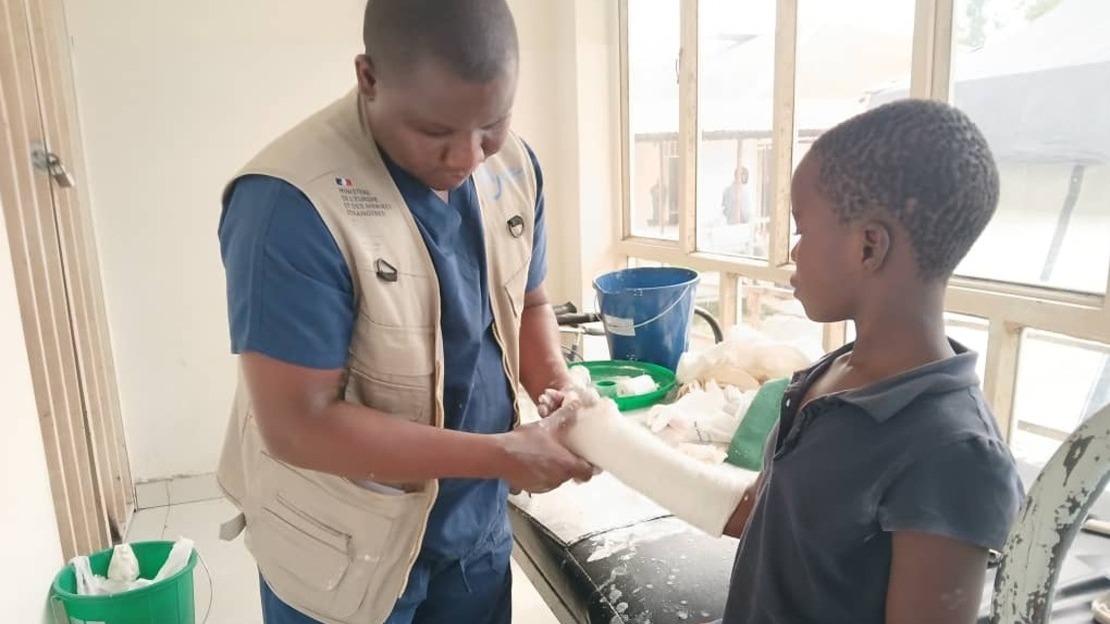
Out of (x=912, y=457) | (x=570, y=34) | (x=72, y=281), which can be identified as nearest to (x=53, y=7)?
(x=72, y=281)

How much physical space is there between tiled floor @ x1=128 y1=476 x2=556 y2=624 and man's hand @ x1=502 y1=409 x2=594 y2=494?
4.92 feet

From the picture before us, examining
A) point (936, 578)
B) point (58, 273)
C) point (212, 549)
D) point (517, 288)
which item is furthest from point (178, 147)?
point (936, 578)

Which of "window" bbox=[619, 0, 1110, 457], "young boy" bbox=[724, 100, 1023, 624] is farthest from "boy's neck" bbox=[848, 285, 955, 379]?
"window" bbox=[619, 0, 1110, 457]

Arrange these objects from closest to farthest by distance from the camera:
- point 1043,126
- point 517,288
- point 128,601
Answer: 1. point 517,288
2. point 1043,126
3. point 128,601

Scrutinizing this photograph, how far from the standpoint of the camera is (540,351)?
4.39 feet

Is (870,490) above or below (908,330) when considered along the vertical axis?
below

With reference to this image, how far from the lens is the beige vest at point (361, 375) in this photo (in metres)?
0.91

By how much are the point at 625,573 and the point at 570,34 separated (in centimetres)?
256

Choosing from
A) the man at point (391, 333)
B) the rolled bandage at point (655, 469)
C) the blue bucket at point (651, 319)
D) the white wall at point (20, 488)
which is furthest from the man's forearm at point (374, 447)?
the blue bucket at point (651, 319)

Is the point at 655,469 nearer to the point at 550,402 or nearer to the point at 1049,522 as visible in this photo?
the point at 550,402

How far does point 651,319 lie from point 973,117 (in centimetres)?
98

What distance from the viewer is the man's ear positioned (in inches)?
35.8

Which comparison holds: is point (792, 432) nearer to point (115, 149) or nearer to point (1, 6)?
point (1, 6)

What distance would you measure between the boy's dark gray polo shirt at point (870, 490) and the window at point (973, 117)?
1075mm
